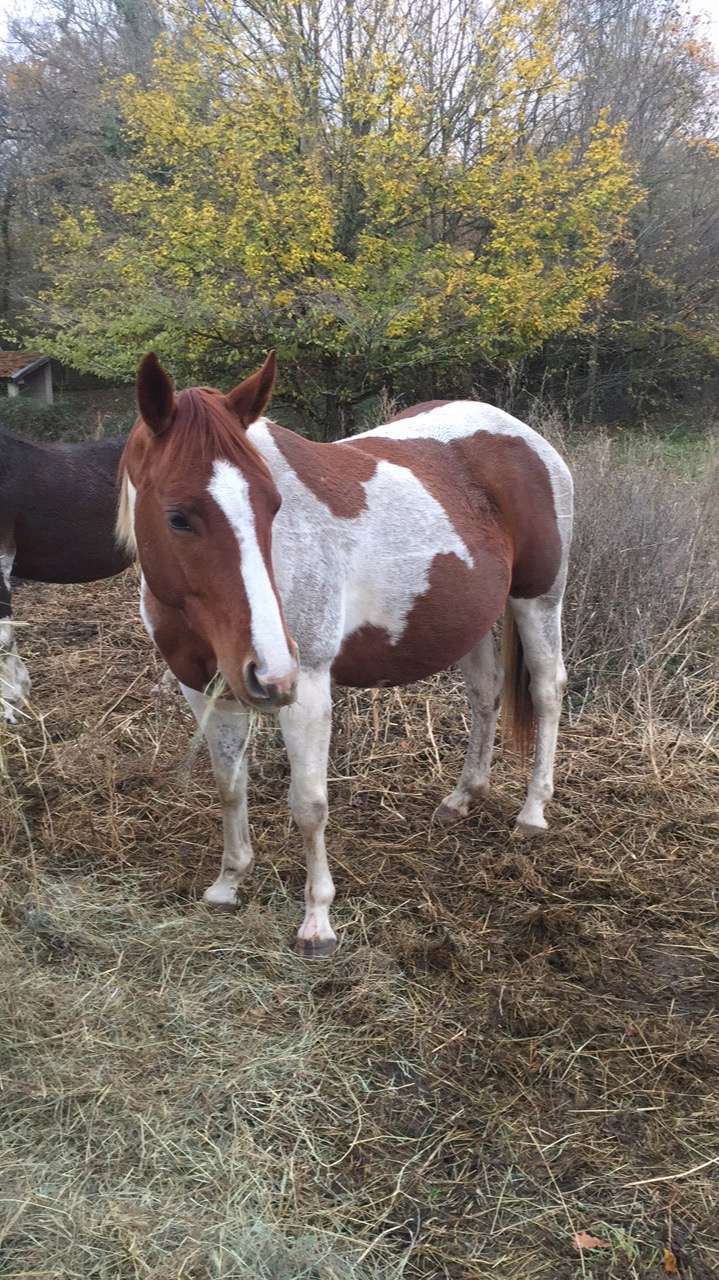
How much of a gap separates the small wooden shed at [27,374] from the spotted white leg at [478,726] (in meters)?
13.6

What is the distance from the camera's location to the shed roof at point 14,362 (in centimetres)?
1457

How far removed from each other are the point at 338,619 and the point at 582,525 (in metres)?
2.94

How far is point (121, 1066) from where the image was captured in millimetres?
1974

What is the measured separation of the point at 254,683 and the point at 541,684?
177 centimetres

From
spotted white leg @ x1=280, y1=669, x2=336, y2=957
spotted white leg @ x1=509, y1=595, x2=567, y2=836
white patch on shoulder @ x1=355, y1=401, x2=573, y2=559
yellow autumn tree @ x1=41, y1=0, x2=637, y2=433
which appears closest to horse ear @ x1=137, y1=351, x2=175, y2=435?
spotted white leg @ x1=280, y1=669, x2=336, y2=957

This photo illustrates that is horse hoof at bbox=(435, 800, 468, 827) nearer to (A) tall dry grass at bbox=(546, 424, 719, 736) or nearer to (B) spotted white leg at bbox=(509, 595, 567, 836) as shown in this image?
(B) spotted white leg at bbox=(509, 595, 567, 836)

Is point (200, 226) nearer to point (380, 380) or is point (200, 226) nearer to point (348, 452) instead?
point (380, 380)

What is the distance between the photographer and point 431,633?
260 cm

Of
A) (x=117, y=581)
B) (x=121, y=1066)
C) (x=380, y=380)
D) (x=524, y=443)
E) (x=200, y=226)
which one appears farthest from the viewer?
(x=380, y=380)

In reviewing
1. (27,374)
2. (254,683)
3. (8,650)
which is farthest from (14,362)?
(254,683)

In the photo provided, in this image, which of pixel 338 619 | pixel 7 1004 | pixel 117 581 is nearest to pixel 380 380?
pixel 117 581

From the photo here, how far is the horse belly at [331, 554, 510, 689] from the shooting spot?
251 cm

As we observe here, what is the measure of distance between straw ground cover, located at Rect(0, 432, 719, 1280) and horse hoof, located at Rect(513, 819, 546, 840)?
68mm

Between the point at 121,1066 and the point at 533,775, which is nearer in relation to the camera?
the point at 121,1066
